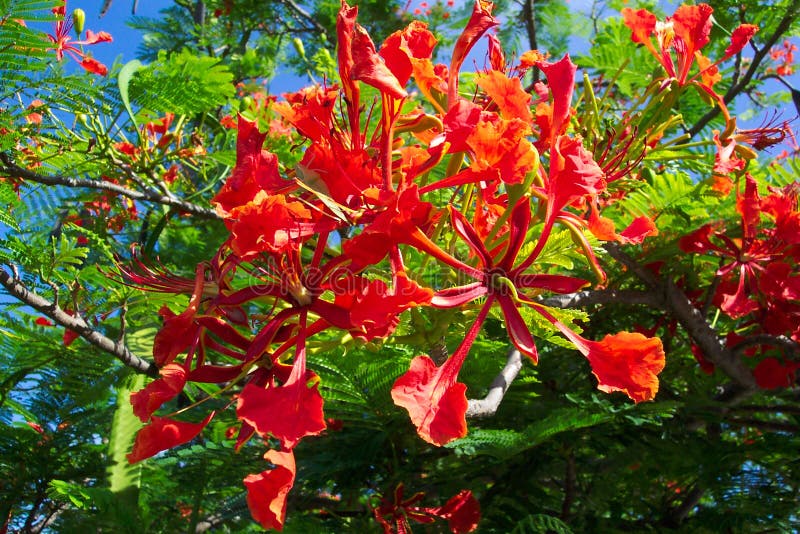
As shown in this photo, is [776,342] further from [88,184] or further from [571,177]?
[88,184]

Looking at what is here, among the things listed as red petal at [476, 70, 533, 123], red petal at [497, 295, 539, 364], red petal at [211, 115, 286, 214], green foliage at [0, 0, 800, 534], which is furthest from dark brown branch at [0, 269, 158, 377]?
red petal at [476, 70, 533, 123]

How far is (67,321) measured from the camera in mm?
1429

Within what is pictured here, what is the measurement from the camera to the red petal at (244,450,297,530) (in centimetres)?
87

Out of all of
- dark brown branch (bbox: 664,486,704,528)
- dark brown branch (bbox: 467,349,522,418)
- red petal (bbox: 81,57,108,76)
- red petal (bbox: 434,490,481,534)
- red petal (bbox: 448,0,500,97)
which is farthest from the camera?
red petal (bbox: 81,57,108,76)

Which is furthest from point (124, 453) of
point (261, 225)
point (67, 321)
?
point (261, 225)

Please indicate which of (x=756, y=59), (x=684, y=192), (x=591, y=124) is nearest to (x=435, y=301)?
(x=591, y=124)

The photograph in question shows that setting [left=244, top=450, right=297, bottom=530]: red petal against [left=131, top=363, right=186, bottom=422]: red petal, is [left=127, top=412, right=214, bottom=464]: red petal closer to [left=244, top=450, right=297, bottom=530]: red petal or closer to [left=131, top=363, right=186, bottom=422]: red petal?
[left=131, top=363, right=186, bottom=422]: red petal

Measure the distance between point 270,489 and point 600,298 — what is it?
1.17 meters

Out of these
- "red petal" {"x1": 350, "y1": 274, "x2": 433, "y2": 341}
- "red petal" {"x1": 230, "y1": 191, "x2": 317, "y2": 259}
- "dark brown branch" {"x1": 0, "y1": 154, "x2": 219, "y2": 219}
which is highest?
"dark brown branch" {"x1": 0, "y1": 154, "x2": 219, "y2": 219}

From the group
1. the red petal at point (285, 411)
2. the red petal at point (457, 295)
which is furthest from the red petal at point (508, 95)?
the red petal at point (285, 411)

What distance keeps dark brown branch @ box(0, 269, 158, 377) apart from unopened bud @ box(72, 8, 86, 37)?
57.9 inches

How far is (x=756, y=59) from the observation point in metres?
2.32

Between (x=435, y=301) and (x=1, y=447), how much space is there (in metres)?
1.95

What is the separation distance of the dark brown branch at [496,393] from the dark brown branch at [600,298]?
0.16m
